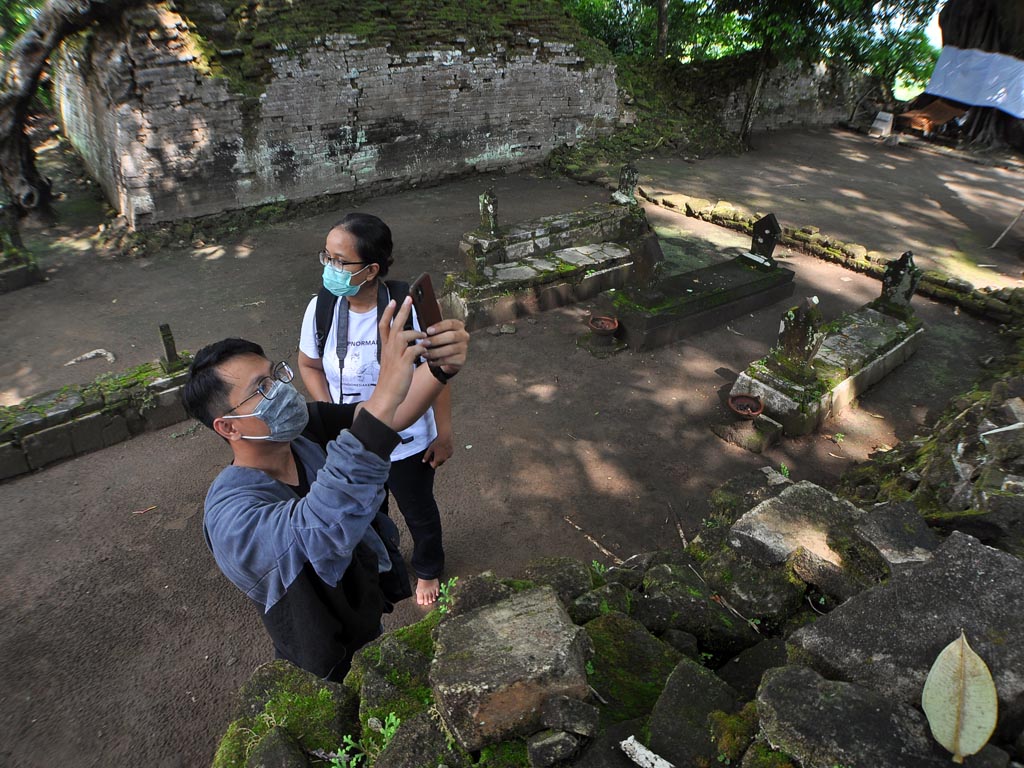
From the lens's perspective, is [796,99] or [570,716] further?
[796,99]

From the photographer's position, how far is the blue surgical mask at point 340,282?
10.0ft

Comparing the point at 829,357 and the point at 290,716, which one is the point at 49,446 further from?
the point at 829,357

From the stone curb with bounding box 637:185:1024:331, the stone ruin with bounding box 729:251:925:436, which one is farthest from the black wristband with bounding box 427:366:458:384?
the stone curb with bounding box 637:185:1024:331

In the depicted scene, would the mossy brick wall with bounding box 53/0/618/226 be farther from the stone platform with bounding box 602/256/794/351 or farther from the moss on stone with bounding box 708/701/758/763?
the moss on stone with bounding box 708/701/758/763

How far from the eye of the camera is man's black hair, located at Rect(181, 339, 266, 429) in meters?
2.06

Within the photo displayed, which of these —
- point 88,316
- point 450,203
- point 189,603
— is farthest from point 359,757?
point 450,203

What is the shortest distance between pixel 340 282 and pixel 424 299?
40.0 inches

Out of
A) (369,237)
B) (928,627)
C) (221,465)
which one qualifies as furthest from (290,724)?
(221,465)

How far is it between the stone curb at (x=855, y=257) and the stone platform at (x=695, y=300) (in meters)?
1.64

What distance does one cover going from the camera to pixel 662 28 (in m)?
15.8

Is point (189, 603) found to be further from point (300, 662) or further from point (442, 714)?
point (442, 714)

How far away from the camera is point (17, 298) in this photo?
8328 mm

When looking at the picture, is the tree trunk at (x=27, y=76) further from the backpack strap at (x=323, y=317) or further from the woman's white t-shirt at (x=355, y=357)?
the woman's white t-shirt at (x=355, y=357)

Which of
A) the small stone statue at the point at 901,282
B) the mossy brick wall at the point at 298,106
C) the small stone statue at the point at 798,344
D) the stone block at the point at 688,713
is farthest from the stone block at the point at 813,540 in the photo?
the mossy brick wall at the point at 298,106
